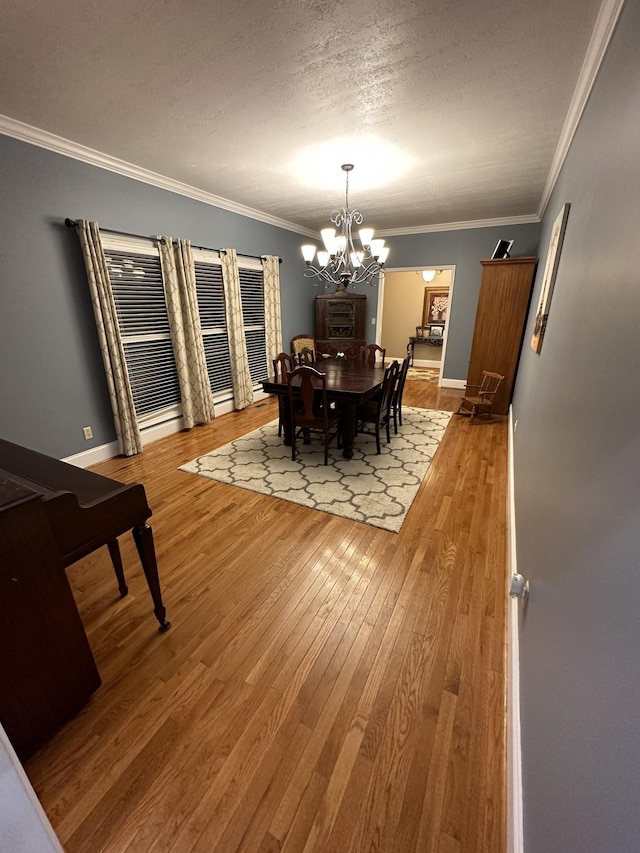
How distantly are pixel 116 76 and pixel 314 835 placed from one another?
3.50 meters

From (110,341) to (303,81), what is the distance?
8.39 feet

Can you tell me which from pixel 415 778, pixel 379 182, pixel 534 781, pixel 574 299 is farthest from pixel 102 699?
pixel 379 182

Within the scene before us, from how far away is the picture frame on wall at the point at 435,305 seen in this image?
7406 mm

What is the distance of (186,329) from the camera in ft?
13.0

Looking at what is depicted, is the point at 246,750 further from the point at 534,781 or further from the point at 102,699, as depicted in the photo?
the point at 534,781

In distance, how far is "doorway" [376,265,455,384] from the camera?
744 centimetres

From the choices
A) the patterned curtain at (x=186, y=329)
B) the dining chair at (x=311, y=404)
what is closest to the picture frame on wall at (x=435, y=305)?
the dining chair at (x=311, y=404)

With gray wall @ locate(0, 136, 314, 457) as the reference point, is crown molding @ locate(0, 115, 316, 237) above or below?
above

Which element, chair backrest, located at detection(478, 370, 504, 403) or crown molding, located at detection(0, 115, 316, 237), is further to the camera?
chair backrest, located at detection(478, 370, 504, 403)

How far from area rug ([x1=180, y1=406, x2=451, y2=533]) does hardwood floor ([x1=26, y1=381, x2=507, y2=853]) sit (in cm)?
25

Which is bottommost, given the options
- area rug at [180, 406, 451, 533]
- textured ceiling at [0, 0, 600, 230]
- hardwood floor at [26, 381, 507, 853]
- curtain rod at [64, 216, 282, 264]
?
hardwood floor at [26, 381, 507, 853]

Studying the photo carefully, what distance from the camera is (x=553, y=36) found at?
1.63m

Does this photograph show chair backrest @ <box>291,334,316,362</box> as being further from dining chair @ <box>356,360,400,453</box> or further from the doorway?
dining chair @ <box>356,360,400,453</box>

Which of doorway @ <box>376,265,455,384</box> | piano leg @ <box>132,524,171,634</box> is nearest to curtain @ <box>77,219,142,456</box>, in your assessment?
piano leg @ <box>132,524,171,634</box>
